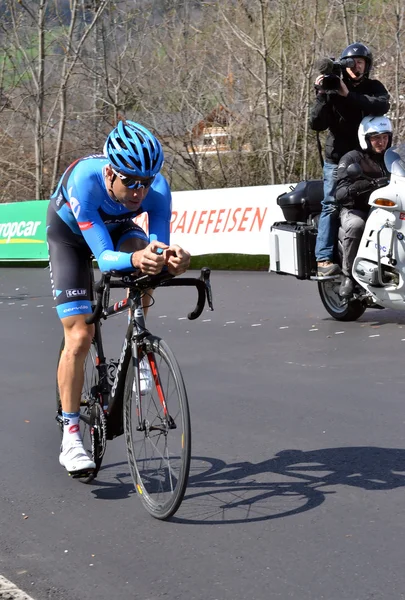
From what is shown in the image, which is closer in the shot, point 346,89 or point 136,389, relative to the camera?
point 136,389

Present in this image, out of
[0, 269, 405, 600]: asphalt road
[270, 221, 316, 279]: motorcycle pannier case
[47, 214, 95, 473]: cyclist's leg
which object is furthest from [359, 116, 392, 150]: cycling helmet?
[47, 214, 95, 473]: cyclist's leg

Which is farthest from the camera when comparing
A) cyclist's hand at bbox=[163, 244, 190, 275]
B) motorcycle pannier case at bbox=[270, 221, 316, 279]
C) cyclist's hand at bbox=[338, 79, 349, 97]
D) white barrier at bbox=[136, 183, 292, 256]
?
white barrier at bbox=[136, 183, 292, 256]

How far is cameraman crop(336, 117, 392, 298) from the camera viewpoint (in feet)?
33.9

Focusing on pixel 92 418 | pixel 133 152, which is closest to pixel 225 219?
pixel 92 418

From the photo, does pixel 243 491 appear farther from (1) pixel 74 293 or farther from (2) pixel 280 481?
(1) pixel 74 293

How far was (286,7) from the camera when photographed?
2408 cm

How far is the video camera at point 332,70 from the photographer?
10258mm

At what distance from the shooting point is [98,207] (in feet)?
17.0

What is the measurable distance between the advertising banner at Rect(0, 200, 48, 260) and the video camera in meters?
10.7

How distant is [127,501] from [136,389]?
0.62 meters

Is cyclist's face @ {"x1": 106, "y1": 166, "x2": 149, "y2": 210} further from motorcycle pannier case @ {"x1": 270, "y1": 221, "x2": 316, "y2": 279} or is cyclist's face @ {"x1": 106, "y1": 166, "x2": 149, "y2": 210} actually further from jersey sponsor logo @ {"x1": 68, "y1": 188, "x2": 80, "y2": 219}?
motorcycle pannier case @ {"x1": 270, "y1": 221, "x2": 316, "y2": 279}

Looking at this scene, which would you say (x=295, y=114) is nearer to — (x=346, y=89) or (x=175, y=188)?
(x=175, y=188)

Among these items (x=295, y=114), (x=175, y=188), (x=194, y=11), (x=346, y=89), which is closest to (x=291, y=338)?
(x=346, y=89)

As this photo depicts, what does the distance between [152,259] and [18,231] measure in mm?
16930
